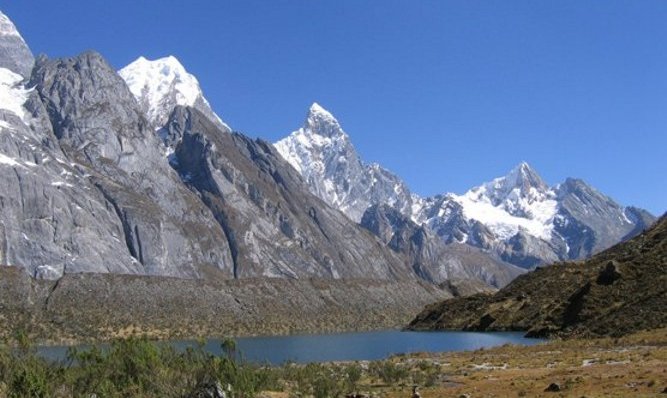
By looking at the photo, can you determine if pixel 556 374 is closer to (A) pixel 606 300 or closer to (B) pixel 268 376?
(B) pixel 268 376

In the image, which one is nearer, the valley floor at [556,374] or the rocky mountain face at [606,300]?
the valley floor at [556,374]

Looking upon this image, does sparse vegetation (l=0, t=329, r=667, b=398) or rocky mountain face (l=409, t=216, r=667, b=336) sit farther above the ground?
rocky mountain face (l=409, t=216, r=667, b=336)

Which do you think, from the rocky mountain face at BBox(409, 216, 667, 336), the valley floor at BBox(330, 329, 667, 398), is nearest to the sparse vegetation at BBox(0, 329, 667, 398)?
the valley floor at BBox(330, 329, 667, 398)

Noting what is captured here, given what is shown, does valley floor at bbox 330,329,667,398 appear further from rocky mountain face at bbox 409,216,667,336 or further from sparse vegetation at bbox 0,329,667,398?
rocky mountain face at bbox 409,216,667,336

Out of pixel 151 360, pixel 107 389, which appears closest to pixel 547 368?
pixel 151 360

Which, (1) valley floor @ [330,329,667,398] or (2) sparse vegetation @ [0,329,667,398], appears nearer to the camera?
(2) sparse vegetation @ [0,329,667,398]

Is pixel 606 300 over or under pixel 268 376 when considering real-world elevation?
over

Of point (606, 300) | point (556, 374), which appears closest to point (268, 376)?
point (556, 374)

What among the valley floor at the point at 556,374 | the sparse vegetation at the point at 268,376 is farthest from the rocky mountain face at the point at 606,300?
the sparse vegetation at the point at 268,376

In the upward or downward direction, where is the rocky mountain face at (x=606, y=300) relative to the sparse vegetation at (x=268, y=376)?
upward

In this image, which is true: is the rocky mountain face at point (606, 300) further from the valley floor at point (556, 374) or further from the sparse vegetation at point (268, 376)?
the sparse vegetation at point (268, 376)

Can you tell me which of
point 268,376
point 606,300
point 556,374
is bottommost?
point 556,374

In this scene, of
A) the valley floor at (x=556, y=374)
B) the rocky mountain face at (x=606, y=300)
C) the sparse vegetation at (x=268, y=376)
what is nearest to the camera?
the sparse vegetation at (x=268, y=376)

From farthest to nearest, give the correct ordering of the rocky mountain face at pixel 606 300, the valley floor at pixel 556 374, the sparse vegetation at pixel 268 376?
the rocky mountain face at pixel 606 300 < the valley floor at pixel 556 374 < the sparse vegetation at pixel 268 376
